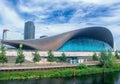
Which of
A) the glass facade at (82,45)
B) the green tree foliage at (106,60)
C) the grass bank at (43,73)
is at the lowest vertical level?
the grass bank at (43,73)

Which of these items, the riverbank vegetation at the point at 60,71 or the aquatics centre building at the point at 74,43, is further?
the aquatics centre building at the point at 74,43

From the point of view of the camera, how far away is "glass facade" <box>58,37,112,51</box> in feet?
312

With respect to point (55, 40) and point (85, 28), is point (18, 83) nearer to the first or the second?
point (55, 40)

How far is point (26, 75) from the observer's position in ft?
153

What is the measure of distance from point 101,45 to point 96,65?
4406 cm

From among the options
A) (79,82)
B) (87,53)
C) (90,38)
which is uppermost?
(90,38)

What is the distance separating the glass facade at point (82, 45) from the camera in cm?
9521

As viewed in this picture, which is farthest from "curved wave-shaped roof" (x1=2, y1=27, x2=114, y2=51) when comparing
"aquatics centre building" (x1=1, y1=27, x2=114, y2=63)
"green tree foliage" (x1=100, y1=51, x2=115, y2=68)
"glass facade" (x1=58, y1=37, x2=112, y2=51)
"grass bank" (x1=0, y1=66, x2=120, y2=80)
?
"grass bank" (x1=0, y1=66, x2=120, y2=80)

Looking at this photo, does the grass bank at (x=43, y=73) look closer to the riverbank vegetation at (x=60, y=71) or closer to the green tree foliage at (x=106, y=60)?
the riverbank vegetation at (x=60, y=71)

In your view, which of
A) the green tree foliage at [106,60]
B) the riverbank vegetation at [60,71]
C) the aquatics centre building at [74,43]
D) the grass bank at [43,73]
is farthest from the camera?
the aquatics centre building at [74,43]

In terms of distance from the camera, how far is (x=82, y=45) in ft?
327

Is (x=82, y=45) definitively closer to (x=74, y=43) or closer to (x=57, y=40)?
(x=74, y=43)

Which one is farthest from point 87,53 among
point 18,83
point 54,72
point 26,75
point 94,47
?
point 18,83

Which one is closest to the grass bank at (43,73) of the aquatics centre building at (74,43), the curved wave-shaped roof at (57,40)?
the aquatics centre building at (74,43)
